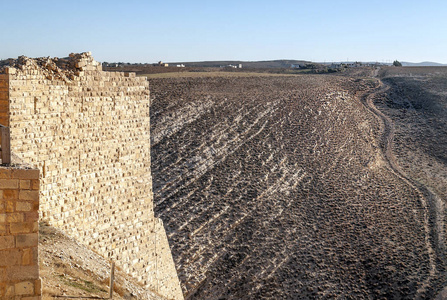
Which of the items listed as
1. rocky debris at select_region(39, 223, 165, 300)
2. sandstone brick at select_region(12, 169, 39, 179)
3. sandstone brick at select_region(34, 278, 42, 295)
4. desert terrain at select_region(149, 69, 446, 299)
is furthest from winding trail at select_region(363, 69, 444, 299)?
sandstone brick at select_region(12, 169, 39, 179)

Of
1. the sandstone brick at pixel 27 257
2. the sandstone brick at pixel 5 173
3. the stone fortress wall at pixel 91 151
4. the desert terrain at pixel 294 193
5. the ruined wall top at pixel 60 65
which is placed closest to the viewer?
the sandstone brick at pixel 5 173

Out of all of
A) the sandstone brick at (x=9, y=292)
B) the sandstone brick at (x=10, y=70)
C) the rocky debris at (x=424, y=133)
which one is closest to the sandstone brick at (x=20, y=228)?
the sandstone brick at (x=9, y=292)

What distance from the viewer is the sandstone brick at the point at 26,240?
6.86 m

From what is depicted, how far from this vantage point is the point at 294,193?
1021 inches

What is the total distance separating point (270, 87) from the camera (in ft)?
138

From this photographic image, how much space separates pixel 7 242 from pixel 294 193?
66.1ft

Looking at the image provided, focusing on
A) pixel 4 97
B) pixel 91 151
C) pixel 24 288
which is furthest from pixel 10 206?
pixel 91 151

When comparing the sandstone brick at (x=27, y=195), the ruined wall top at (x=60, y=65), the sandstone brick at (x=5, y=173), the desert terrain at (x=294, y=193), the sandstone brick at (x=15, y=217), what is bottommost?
the desert terrain at (x=294, y=193)

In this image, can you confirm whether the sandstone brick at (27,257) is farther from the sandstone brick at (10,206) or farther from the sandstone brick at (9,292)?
the sandstone brick at (10,206)

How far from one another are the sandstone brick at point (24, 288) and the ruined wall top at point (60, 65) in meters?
4.64

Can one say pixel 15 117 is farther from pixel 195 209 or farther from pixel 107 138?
pixel 195 209

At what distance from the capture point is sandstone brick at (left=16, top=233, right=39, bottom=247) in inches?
270

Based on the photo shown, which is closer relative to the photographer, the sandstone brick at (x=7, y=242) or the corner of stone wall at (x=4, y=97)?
the sandstone brick at (x=7, y=242)

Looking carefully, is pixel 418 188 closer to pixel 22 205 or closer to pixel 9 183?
pixel 22 205
